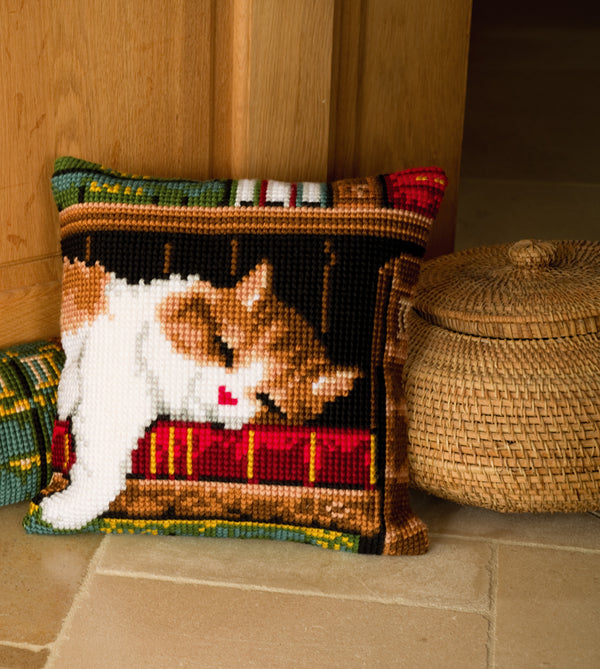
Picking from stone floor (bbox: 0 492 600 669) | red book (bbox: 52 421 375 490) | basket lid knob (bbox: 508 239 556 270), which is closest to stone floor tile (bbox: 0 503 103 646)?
stone floor (bbox: 0 492 600 669)

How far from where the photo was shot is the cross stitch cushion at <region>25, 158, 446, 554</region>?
3.94 ft

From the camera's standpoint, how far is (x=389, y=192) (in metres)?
1.24

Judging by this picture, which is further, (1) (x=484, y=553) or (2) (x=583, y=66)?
(2) (x=583, y=66)

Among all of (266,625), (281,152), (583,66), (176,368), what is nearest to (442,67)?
(281,152)

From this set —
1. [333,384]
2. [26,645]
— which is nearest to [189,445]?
[333,384]

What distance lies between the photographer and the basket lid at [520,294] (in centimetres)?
129

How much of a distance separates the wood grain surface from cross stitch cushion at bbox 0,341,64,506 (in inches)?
4.4

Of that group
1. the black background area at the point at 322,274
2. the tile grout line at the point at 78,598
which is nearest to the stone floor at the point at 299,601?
the tile grout line at the point at 78,598

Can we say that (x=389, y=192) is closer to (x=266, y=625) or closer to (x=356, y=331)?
(x=356, y=331)

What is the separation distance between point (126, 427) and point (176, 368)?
0.33ft

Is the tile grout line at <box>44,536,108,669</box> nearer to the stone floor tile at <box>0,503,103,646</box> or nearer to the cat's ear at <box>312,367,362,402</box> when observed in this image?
the stone floor tile at <box>0,503,103,646</box>

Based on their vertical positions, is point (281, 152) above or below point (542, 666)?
above

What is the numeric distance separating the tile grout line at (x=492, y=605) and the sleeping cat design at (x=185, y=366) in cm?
31

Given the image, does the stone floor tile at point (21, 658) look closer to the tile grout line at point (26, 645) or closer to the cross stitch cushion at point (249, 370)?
the tile grout line at point (26, 645)
